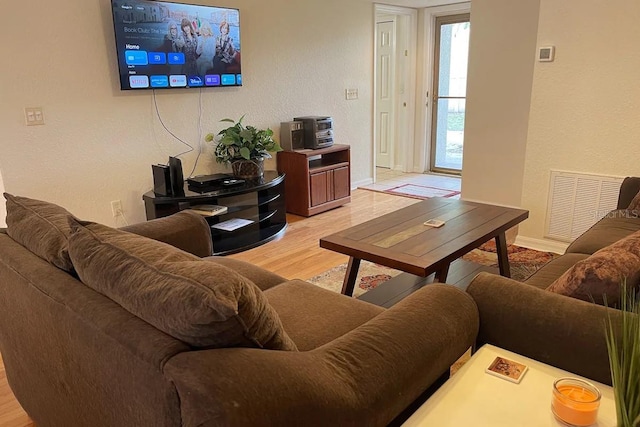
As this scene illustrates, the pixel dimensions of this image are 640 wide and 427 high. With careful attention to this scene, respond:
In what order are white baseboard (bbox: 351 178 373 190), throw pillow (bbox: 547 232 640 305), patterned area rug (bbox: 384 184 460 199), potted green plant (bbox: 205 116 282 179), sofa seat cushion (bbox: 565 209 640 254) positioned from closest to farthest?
throw pillow (bbox: 547 232 640 305) < sofa seat cushion (bbox: 565 209 640 254) < potted green plant (bbox: 205 116 282 179) < patterned area rug (bbox: 384 184 460 199) < white baseboard (bbox: 351 178 373 190)

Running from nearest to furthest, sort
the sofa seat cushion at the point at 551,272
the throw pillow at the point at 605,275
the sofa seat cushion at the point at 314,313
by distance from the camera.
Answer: the throw pillow at the point at 605,275 → the sofa seat cushion at the point at 314,313 → the sofa seat cushion at the point at 551,272

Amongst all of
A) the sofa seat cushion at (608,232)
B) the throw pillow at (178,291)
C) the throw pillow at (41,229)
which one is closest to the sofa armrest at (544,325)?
the throw pillow at (178,291)

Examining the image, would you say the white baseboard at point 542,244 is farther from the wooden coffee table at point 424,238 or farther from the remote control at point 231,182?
the remote control at point 231,182

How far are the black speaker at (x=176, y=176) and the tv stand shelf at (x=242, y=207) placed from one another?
6 centimetres

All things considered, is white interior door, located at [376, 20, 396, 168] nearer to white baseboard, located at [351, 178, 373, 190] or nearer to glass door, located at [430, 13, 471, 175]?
glass door, located at [430, 13, 471, 175]

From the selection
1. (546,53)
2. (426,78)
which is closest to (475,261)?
(546,53)

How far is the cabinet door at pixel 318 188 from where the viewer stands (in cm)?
465

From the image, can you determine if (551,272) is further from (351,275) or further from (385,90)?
(385,90)

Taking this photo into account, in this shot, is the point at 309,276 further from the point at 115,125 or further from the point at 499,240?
the point at 115,125

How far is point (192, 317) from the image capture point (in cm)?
98

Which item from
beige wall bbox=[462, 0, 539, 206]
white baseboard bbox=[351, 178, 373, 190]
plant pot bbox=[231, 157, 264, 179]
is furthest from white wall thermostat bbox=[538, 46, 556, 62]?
white baseboard bbox=[351, 178, 373, 190]

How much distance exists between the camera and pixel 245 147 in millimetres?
3877

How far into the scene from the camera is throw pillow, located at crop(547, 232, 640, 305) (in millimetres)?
1436

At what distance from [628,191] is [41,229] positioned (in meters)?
3.01
